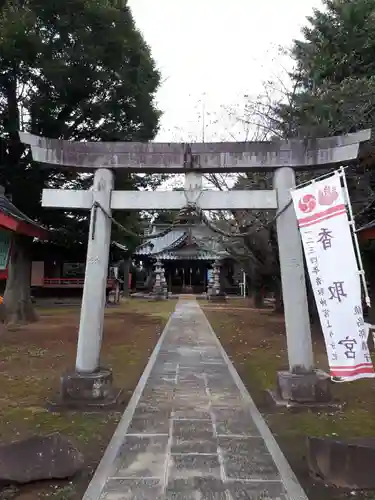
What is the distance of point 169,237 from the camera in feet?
146

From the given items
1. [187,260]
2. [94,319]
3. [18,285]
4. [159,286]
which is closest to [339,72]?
[94,319]

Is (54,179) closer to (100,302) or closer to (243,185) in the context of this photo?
(243,185)

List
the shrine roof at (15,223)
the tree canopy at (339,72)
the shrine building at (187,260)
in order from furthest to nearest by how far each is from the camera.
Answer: the shrine building at (187,260) < the shrine roof at (15,223) < the tree canopy at (339,72)

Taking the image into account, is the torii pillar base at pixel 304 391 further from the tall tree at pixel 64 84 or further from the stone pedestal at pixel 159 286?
the stone pedestal at pixel 159 286

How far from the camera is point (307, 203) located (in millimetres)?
5953

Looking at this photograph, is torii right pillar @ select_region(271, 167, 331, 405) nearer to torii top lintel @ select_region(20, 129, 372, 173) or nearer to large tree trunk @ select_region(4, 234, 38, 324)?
torii top lintel @ select_region(20, 129, 372, 173)

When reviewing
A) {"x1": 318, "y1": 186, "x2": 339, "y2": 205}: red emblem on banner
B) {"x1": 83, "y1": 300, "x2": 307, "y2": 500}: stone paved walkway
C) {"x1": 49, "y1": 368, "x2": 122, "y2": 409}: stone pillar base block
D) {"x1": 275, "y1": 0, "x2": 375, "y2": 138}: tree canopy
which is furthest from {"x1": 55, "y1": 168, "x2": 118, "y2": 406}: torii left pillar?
{"x1": 275, "y1": 0, "x2": 375, "y2": 138}: tree canopy

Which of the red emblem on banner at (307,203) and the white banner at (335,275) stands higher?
the red emblem on banner at (307,203)

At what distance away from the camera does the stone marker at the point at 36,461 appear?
407 cm

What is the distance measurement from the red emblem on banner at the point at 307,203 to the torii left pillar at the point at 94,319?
117 inches

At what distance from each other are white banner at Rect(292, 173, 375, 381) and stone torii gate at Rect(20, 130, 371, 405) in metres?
1.01

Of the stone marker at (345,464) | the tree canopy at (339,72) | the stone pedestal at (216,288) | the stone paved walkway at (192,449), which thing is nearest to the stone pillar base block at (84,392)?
the stone paved walkway at (192,449)

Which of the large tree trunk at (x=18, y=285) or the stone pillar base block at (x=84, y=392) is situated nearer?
the stone pillar base block at (x=84, y=392)

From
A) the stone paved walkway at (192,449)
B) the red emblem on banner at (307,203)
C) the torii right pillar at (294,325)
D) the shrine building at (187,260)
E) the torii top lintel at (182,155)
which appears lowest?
the stone paved walkway at (192,449)
